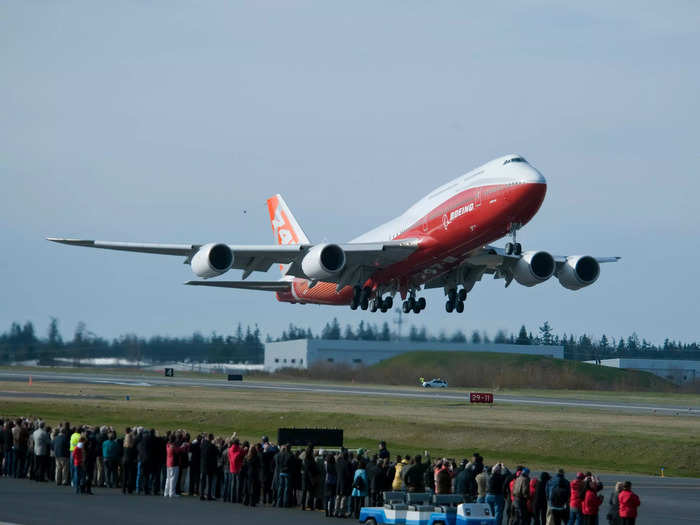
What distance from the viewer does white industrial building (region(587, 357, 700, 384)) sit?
10104 centimetres

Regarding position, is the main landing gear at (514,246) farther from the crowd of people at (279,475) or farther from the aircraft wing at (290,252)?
the crowd of people at (279,475)

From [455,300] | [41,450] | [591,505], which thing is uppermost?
[455,300]

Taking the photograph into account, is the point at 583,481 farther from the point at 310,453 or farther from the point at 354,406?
the point at 354,406

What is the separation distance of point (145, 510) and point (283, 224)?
4086 centimetres

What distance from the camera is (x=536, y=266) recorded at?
54188mm

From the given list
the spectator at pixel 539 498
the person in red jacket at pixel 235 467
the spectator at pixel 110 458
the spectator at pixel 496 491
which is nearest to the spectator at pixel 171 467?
the person in red jacket at pixel 235 467

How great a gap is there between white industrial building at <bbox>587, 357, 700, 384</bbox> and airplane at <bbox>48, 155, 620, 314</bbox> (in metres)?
48.9

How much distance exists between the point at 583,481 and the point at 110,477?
1525 cm

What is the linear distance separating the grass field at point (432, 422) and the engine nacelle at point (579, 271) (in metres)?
7.27

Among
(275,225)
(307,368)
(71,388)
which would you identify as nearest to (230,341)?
(307,368)

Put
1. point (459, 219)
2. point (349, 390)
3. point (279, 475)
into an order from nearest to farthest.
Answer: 1. point (279, 475)
2. point (459, 219)
3. point (349, 390)

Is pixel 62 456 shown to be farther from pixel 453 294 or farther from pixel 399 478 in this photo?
pixel 453 294

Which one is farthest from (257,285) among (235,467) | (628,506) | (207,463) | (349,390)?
(628,506)

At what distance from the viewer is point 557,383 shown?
325 feet
